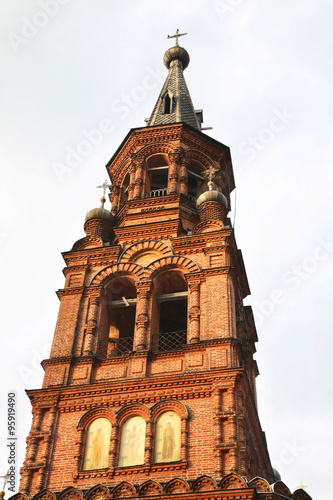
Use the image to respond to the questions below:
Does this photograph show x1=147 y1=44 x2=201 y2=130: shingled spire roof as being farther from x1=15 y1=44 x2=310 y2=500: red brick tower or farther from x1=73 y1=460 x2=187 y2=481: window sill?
x1=73 y1=460 x2=187 y2=481: window sill

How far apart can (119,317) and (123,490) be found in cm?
856

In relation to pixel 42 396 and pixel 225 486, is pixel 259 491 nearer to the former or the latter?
pixel 225 486

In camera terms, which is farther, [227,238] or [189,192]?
[189,192]

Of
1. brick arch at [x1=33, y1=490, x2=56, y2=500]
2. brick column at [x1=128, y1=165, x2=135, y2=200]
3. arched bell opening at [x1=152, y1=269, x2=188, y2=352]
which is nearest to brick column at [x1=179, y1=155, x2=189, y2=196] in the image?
brick column at [x1=128, y1=165, x2=135, y2=200]

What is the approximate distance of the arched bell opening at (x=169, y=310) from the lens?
25.6 meters

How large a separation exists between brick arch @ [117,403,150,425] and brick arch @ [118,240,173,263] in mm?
6245

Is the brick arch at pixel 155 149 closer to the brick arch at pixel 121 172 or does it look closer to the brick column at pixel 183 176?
the brick arch at pixel 121 172

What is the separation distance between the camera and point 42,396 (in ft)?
76.9

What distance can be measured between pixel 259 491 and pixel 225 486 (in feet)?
2.46

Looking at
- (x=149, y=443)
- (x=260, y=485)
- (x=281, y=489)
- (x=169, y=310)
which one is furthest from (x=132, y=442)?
(x=169, y=310)

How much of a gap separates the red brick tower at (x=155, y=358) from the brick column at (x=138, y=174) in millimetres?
48

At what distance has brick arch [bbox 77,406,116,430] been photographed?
888 inches

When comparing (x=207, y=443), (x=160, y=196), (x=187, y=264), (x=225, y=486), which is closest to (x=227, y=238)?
(x=187, y=264)

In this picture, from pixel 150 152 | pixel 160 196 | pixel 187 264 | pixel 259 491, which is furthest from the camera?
pixel 150 152
